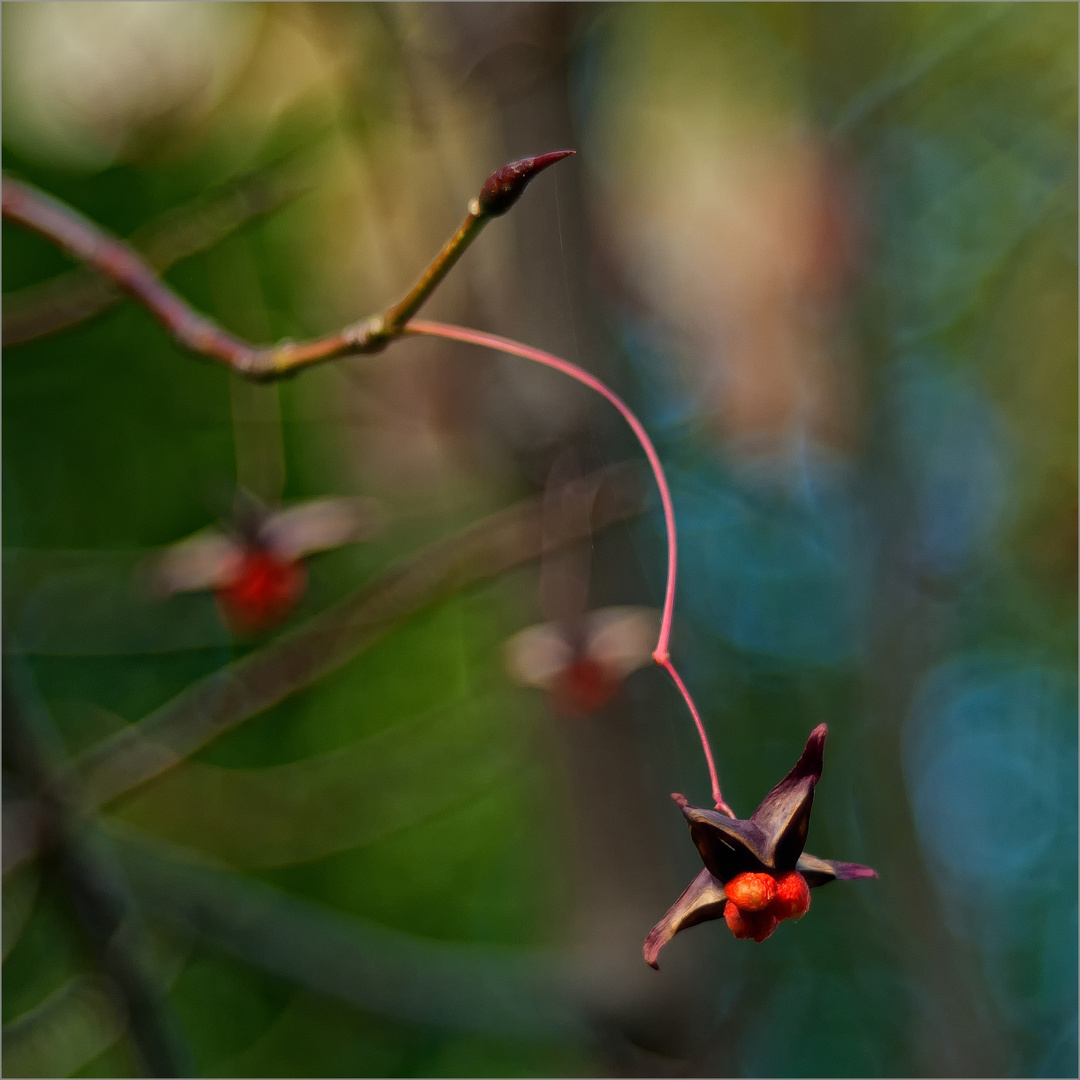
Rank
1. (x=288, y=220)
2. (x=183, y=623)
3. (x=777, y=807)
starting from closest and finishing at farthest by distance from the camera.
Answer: (x=777, y=807), (x=183, y=623), (x=288, y=220)

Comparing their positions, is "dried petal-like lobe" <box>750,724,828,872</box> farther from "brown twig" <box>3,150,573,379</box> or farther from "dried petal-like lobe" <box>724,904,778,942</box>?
"brown twig" <box>3,150,573,379</box>

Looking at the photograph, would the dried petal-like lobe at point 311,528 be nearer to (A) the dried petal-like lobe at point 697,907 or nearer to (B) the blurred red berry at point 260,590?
(B) the blurred red berry at point 260,590

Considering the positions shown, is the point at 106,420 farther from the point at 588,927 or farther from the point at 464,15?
the point at 588,927

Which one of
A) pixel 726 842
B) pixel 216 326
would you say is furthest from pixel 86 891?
pixel 726 842

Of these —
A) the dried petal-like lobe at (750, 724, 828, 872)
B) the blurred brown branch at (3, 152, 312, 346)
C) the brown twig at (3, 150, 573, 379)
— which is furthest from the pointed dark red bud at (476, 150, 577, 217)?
the blurred brown branch at (3, 152, 312, 346)

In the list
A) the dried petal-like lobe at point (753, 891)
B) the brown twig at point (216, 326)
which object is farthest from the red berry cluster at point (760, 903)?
the brown twig at point (216, 326)

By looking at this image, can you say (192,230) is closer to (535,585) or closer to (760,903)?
(535,585)

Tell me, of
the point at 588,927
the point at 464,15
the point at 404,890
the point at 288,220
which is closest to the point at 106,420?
the point at 288,220
